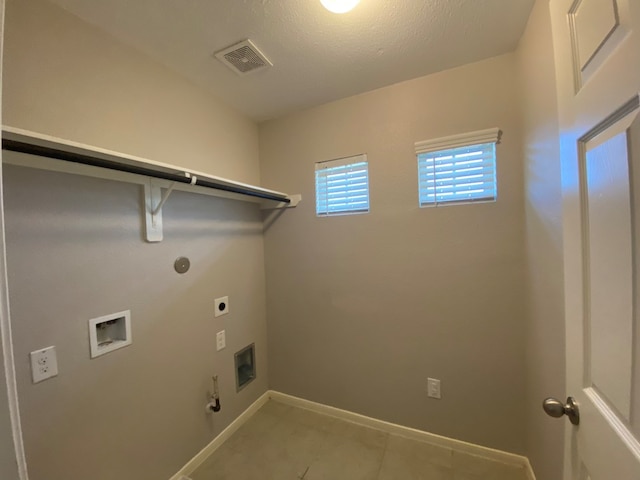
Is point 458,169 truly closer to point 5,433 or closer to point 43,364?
point 5,433

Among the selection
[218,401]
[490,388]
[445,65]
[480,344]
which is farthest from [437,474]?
[445,65]

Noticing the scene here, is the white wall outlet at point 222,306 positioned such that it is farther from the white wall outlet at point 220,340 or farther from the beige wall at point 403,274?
the beige wall at point 403,274

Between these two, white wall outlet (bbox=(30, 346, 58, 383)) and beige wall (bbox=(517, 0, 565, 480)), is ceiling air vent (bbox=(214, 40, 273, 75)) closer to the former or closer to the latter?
beige wall (bbox=(517, 0, 565, 480))

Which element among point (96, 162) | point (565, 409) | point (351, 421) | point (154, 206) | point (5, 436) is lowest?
point (351, 421)

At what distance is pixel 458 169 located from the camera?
162cm

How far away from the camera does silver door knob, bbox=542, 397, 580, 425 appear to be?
0.69 metres

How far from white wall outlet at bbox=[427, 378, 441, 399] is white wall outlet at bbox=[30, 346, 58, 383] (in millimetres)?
1994

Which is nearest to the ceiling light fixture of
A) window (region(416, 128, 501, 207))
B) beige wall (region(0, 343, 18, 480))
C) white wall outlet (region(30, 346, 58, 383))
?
window (region(416, 128, 501, 207))

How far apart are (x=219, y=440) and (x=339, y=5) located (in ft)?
8.60

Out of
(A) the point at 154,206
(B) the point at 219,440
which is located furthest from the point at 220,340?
(A) the point at 154,206

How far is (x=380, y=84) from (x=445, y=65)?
0.40m

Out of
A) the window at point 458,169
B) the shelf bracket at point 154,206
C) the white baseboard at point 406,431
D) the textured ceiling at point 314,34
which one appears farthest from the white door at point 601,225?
the shelf bracket at point 154,206

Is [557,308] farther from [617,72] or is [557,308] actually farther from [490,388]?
[617,72]

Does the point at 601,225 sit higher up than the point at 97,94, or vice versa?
the point at 97,94
